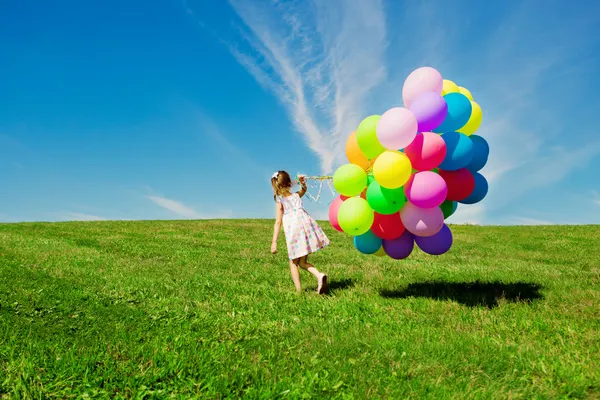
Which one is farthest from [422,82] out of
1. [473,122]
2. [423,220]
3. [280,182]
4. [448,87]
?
[280,182]

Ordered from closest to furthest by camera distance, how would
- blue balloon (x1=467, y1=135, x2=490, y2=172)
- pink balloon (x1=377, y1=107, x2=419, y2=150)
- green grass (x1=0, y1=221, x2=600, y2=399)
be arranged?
1. green grass (x1=0, y1=221, x2=600, y2=399)
2. pink balloon (x1=377, y1=107, x2=419, y2=150)
3. blue balloon (x1=467, y1=135, x2=490, y2=172)

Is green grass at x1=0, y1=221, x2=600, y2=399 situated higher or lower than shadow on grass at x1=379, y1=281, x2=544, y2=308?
lower

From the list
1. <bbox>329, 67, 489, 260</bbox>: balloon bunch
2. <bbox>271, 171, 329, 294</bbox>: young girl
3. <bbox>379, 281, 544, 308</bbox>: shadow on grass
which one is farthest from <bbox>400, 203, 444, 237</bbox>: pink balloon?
<bbox>271, 171, 329, 294</bbox>: young girl

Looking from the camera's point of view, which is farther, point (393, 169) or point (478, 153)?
point (478, 153)

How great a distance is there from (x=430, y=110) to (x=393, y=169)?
998 mm

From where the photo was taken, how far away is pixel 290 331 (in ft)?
19.3

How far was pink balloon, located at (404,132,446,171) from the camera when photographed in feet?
20.8

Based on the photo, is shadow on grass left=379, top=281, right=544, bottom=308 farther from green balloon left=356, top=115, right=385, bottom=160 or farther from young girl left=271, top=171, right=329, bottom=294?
green balloon left=356, top=115, right=385, bottom=160

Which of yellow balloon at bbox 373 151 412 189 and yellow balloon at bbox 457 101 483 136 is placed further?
yellow balloon at bbox 457 101 483 136

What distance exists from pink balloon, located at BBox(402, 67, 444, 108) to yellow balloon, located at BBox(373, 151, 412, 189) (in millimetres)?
1138

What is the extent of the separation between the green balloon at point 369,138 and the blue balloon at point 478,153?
57.3 inches

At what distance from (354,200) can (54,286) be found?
5624mm

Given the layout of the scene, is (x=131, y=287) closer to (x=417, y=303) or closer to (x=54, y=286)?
(x=54, y=286)

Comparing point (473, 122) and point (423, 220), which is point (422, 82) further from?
point (423, 220)
